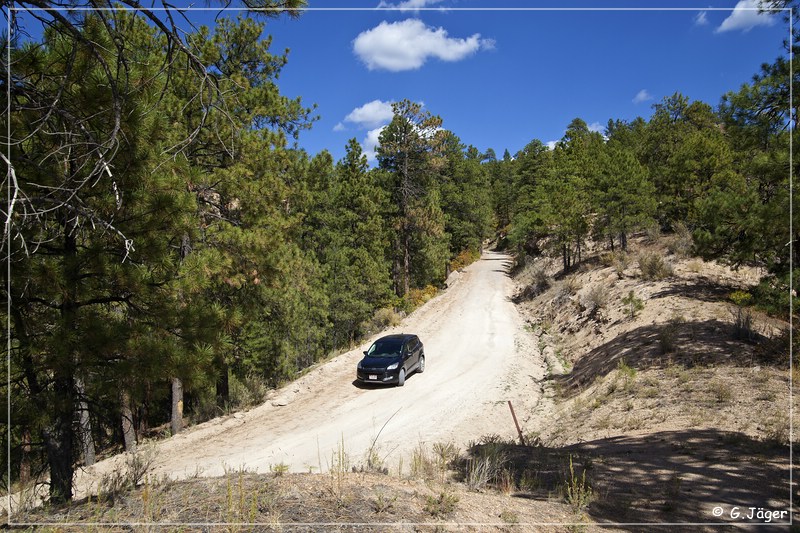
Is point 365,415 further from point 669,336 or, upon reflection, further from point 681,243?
point 681,243

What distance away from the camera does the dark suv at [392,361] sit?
1459 centimetres

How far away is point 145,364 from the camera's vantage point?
5.17 metres

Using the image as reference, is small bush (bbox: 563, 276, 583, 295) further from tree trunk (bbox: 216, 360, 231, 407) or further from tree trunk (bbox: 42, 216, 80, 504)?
tree trunk (bbox: 42, 216, 80, 504)

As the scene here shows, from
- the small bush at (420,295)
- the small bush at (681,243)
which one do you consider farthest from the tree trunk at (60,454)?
the small bush at (420,295)

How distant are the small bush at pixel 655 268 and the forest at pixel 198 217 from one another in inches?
115

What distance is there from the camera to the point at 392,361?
14.8m

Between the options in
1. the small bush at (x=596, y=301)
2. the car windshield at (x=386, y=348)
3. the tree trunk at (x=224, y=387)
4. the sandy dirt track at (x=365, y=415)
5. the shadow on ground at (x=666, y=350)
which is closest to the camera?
the sandy dirt track at (x=365, y=415)

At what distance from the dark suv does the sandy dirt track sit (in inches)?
15.7

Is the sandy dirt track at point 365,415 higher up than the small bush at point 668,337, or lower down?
lower down

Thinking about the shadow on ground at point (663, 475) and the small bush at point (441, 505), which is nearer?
the small bush at point (441, 505)

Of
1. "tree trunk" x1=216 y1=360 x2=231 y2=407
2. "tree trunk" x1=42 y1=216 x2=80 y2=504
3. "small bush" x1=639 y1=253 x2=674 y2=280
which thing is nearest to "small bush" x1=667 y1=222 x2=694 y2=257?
"small bush" x1=639 y1=253 x2=674 y2=280

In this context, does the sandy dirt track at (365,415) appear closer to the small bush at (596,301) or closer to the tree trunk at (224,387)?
the tree trunk at (224,387)

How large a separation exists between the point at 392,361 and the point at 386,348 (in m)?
0.90

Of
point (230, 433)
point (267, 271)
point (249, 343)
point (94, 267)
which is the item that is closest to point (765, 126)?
point (267, 271)
